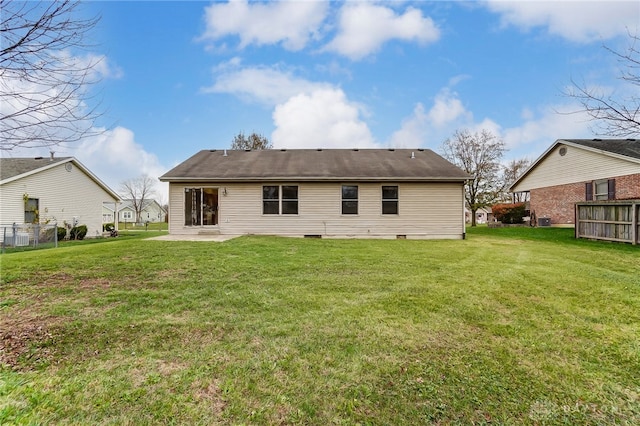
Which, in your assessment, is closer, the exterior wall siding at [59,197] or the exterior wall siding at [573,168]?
the exterior wall siding at [573,168]

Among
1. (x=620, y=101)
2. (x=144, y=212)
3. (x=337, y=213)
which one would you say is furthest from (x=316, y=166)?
(x=144, y=212)

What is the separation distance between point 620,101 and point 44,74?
8170mm

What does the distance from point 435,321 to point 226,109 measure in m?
17.0

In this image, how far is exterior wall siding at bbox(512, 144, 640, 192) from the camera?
1588 centimetres

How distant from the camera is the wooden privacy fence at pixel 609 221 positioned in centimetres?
1008

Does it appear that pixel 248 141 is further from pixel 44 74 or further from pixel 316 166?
pixel 44 74

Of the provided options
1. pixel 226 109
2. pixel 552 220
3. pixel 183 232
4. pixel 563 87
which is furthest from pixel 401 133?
pixel 563 87

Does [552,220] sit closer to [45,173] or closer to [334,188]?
[334,188]

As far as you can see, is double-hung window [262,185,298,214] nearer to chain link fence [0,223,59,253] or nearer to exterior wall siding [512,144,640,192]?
chain link fence [0,223,59,253]

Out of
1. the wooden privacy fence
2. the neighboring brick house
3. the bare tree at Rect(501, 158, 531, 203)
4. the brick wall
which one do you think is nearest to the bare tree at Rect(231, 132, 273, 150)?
the bare tree at Rect(501, 158, 531, 203)

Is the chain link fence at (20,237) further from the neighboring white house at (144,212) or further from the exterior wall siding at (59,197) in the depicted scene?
the neighboring white house at (144,212)

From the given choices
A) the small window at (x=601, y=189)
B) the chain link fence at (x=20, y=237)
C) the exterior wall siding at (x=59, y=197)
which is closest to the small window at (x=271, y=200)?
the chain link fence at (x=20, y=237)

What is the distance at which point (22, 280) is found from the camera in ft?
17.2

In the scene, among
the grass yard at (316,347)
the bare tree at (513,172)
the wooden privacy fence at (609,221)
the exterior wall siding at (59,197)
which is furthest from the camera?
the bare tree at (513,172)
